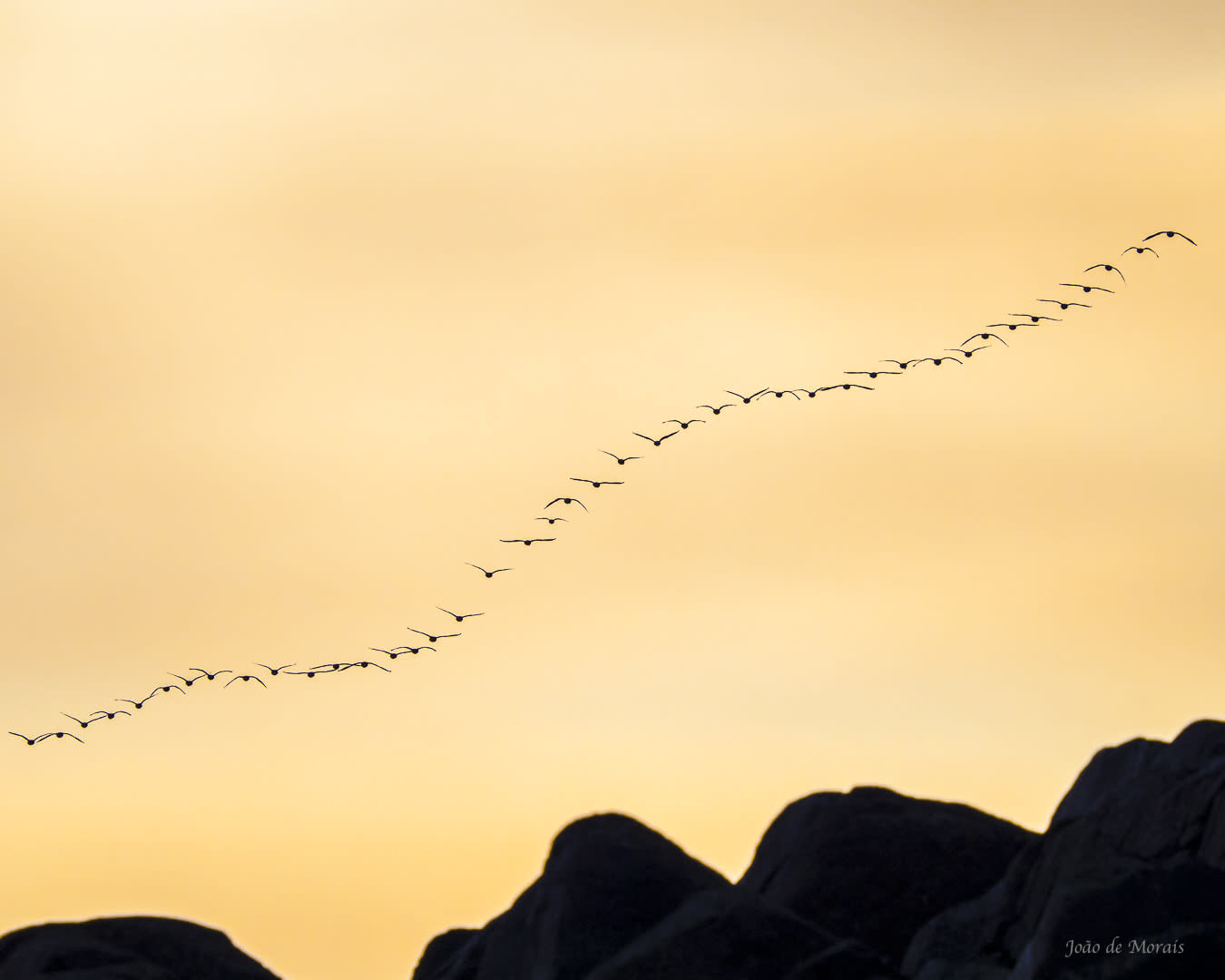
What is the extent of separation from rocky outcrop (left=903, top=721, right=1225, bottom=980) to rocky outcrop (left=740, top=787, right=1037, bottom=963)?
4492 mm

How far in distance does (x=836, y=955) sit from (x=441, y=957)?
30.1m

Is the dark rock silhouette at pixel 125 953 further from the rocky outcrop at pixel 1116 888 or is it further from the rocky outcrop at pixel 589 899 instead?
the rocky outcrop at pixel 1116 888

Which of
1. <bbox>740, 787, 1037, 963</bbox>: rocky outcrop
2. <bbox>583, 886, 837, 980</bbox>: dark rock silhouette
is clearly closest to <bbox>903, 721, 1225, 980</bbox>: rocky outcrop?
<bbox>740, 787, 1037, 963</bbox>: rocky outcrop

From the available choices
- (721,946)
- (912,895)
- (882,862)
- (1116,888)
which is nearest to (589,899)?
(721,946)

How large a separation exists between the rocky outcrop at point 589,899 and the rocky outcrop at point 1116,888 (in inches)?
373

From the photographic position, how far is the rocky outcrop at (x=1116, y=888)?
51594 millimetres

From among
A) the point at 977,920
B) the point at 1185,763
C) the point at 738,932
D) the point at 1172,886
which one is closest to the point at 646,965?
the point at 738,932

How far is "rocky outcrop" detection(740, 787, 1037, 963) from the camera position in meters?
73.0

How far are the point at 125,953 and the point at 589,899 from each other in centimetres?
2024

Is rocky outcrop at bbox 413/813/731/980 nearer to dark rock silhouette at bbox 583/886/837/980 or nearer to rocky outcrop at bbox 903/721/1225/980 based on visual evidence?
dark rock silhouette at bbox 583/886/837/980

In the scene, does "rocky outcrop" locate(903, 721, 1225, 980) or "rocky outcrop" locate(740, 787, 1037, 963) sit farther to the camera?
"rocky outcrop" locate(740, 787, 1037, 963)

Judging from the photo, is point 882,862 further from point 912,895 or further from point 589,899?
point 589,899

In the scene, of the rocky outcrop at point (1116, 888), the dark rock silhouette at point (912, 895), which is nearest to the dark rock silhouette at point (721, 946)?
the dark rock silhouette at point (912, 895)

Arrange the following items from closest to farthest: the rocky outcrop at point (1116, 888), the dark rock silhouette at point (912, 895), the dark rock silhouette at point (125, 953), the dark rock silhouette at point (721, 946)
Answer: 1. the rocky outcrop at point (1116, 888)
2. the dark rock silhouette at point (912, 895)
3. the dark rock silhouette at point (721, 946)
4. the dark rock silhouette at point (125, 953)
